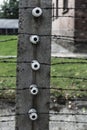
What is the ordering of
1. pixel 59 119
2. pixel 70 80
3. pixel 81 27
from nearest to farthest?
pixel 59 119 < pixel 70 80 < pixel 81 27

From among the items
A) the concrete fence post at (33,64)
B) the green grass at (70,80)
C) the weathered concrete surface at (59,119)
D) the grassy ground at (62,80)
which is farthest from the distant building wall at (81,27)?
the concrete fence post at (33,64)

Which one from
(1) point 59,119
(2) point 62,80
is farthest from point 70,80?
(1) point 59,119

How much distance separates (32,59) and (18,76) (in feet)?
0.47

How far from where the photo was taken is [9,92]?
669cm

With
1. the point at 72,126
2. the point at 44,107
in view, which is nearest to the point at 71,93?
Answer: the point at 72,126

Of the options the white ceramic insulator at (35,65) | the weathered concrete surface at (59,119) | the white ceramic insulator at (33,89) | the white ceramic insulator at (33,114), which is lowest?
the weathered concrete surface at (59,119)

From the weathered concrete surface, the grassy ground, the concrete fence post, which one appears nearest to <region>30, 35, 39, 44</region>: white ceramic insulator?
the concrete fence post

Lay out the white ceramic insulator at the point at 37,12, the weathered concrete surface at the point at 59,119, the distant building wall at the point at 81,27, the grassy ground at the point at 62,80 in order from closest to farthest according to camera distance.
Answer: the white ceramic insulator at the point at 37,12
the weathered concrete surface at the point at 59,119
the grassy ground at the point at 62,80
the distant building wall at the point at 81,27

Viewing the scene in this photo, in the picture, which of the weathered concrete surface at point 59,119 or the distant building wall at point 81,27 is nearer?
the weathered concrete surface at point 59,119

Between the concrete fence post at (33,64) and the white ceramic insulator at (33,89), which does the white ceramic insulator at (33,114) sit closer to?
the concrete fence post at (33,64)

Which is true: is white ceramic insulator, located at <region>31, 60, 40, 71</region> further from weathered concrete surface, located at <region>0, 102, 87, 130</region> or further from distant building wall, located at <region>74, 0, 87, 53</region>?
distant building wall, located at <region>74, 0, 87, 53</region>

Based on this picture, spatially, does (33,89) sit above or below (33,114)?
above

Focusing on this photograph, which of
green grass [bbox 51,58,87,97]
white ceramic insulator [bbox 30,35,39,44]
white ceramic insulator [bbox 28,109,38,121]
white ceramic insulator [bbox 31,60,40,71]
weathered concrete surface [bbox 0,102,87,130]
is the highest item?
white ceramic insulator [bbox 30,35,39,44]

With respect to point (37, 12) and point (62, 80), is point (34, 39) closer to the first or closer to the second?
point (37, 12)
